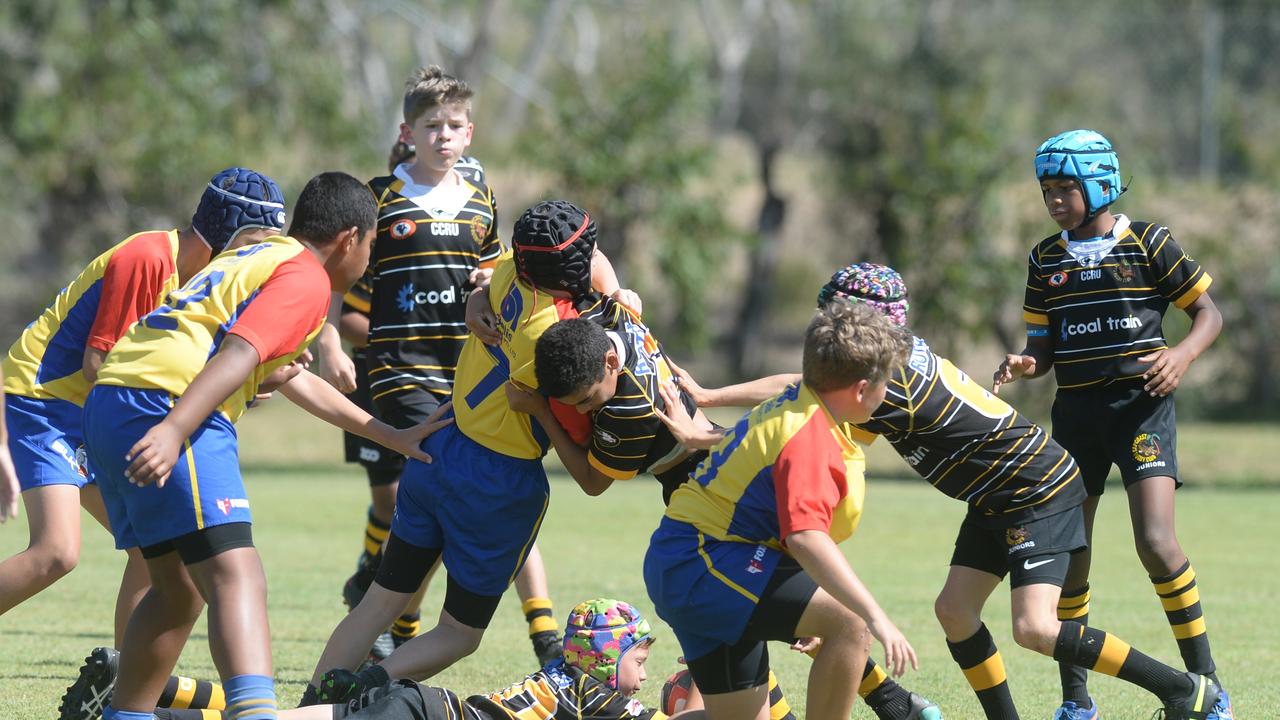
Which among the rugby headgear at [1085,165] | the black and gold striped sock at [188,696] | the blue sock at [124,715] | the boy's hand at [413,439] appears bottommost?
the blue sock at [124,715]

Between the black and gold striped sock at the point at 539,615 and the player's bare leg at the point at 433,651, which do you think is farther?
the black and gold striped sock at the point at 539,615

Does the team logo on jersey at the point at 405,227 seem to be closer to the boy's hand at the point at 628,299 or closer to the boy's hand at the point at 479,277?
the boy's hand at the point at 479,277

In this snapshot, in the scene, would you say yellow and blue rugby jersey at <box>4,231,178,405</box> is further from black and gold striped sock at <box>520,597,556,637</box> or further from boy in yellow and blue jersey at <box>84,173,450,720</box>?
black and gold striped sock at <box>520,597,556,637</box>

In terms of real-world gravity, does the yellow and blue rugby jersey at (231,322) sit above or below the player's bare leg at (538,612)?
above

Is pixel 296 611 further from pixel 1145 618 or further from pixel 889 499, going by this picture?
pixel 889 499

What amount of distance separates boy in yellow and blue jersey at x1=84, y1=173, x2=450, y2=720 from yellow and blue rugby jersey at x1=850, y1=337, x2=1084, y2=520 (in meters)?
1.90

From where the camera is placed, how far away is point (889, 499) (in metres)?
13.9

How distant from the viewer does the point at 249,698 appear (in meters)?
4.22

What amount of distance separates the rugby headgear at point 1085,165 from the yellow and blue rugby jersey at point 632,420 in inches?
73.3

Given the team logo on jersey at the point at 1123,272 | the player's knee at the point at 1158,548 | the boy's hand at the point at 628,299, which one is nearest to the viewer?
the boy's hand at the point at 628,299

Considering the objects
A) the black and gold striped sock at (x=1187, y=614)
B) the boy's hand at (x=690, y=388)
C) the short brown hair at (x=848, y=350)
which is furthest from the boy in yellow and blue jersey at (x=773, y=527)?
the black and gold striped sock at (x=1187, y=614)

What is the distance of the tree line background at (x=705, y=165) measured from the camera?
20.6 m

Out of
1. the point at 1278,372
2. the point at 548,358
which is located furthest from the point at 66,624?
the point at 1278,372

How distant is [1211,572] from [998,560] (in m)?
5.09
